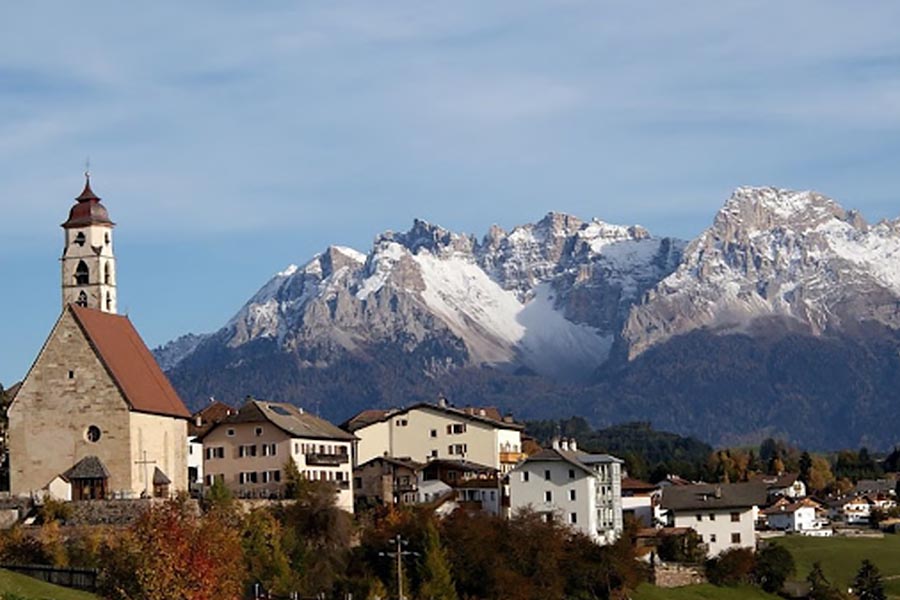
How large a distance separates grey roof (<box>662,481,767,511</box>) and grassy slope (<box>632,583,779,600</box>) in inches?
639

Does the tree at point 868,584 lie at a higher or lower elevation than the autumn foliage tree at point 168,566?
lower

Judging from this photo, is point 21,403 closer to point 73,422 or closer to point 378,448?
point 73,422

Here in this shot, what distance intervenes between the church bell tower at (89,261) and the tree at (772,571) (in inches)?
1731

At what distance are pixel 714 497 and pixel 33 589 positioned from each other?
78906mm

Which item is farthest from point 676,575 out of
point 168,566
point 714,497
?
point 168,566

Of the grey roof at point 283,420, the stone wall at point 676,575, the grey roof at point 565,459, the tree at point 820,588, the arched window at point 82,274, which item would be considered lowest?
the tree at point 820,588

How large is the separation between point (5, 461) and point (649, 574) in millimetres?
40147

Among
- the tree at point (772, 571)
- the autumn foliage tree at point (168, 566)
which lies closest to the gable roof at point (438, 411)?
the tree at point (772, 571)

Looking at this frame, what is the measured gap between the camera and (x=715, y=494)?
502ft

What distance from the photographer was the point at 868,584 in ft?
448

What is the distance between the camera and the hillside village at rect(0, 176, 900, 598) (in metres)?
115

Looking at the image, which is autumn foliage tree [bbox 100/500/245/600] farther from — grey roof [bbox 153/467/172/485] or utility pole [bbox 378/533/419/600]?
grey roof [bbox 153/467/172/485]

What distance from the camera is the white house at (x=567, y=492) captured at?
455ft

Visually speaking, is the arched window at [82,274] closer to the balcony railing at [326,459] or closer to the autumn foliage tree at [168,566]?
the balcony railing at [326,459]
